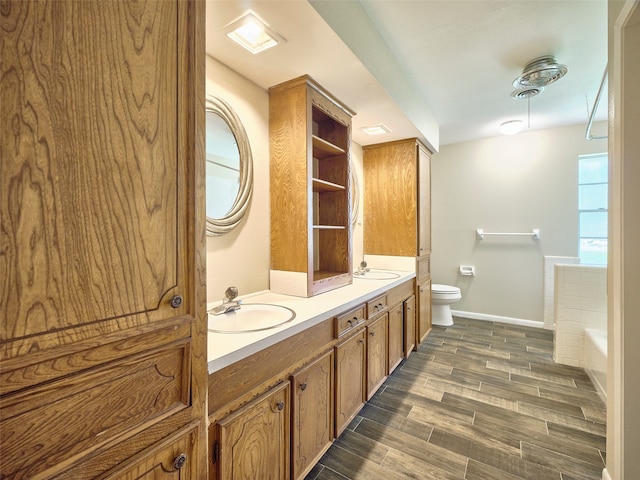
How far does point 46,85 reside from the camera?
54 centimetres

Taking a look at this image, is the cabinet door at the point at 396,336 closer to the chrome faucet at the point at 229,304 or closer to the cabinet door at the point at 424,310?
the cabinet door at the point at 424,310

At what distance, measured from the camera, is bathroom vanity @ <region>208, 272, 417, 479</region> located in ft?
3.11

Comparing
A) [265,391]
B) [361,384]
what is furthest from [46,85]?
[361,384]

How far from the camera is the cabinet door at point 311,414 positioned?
1243 mm

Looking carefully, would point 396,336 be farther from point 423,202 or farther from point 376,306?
point 423,202

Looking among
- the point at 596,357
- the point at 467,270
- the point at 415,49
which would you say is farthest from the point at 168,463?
the point at 467,270

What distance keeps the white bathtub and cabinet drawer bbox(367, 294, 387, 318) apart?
1535 millimetres

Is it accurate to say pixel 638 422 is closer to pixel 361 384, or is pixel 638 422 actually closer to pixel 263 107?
pixel 361 384

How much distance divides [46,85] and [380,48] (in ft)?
5.84

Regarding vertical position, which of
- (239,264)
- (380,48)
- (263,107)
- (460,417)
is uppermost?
(380,48)

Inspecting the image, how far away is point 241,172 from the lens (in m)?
1.63

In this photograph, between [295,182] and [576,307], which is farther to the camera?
[576,307]

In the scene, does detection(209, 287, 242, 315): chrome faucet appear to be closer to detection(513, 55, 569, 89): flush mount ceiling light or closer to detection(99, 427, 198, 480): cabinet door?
detection(99, 427, 198, 480): cabinet door

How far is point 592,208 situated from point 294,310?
3883 millimetres
